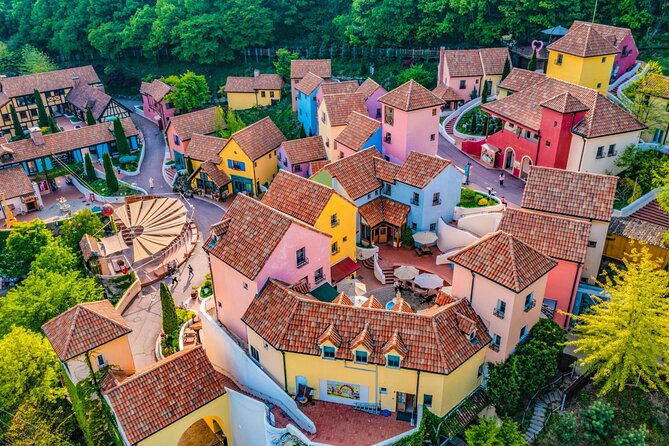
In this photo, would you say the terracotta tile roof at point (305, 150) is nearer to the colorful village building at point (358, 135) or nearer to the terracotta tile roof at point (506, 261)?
the colorful village building at point (358, 135)

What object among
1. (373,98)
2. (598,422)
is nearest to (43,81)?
(373,98)

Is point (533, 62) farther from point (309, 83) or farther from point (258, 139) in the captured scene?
point (258, 139)

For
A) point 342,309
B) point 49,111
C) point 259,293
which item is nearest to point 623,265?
point 342,309

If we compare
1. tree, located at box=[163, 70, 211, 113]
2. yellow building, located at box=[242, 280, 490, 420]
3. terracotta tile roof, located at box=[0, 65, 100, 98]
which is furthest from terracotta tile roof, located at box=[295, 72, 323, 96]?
yellow building, located at box=[242, 280, 490, 420]

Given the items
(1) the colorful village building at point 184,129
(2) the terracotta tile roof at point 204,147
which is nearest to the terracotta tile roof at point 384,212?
(2) the terracotta tile roof at point 204,147

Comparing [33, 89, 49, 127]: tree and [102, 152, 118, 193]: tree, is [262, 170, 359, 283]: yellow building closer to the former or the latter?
[102, 152, 118, 193]: tree

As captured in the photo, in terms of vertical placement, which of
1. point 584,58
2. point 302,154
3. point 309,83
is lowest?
point 302,154

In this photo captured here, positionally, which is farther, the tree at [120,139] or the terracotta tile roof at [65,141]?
the tree at [120,139]
